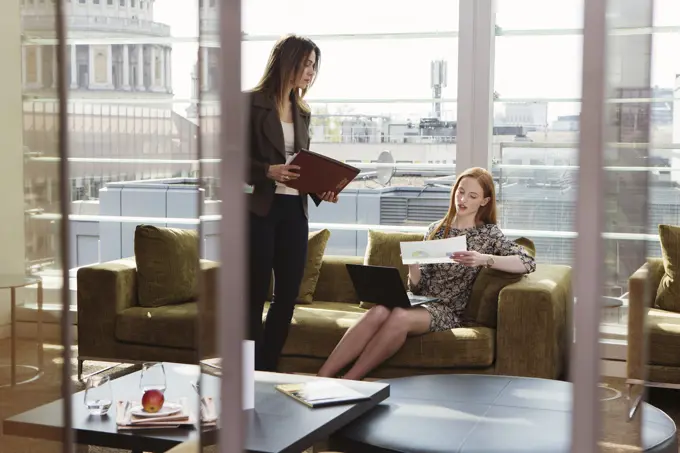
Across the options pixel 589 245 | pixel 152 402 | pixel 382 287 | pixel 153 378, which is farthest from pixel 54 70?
pixel 382 287

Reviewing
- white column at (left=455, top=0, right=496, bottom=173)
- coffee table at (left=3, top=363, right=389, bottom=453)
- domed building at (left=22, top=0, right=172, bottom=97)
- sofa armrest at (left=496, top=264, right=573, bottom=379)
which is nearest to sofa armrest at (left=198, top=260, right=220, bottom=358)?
domed building at (left=22, top=0, right=172, bottom=97)

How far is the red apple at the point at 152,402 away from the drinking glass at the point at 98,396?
151mm

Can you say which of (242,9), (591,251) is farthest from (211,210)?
(591,251)

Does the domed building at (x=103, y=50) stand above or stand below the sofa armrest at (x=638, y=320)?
above

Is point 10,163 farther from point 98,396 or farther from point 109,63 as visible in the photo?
point 98,396

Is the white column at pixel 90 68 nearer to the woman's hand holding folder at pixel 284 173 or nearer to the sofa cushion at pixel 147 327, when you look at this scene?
the woman's hand holding folder at pixel 284 173

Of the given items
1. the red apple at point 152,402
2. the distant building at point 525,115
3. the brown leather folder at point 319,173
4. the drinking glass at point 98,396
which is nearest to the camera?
the red apple at point 152,402

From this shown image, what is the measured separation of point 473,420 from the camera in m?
2.57

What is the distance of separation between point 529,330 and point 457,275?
0.44 m

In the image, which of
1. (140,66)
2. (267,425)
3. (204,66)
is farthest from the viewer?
(267,425)

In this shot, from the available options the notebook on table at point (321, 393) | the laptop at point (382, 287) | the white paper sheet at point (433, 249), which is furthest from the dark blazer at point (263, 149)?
the notebook on table at point (321, 393)

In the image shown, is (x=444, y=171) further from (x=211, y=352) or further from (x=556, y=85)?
(x=211, y=352)

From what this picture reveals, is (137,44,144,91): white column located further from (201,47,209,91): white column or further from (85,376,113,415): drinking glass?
(85,376,113,415): drinking glass

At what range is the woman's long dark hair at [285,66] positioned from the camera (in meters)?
3.50
